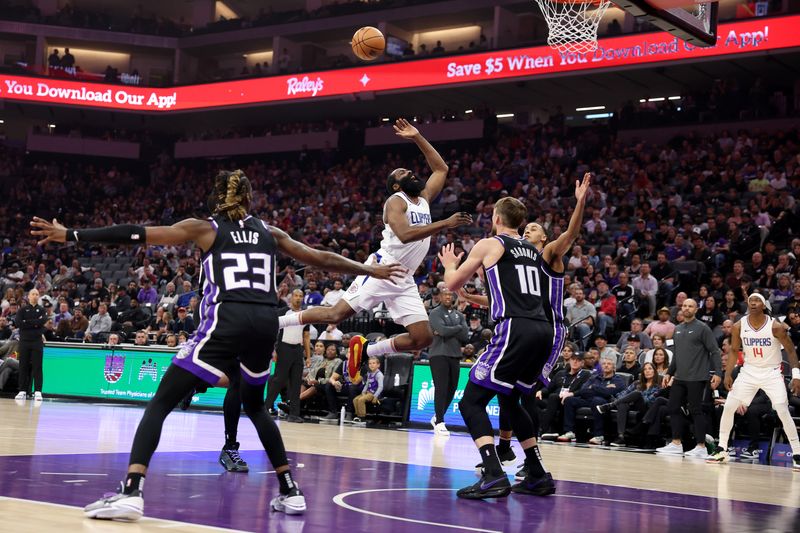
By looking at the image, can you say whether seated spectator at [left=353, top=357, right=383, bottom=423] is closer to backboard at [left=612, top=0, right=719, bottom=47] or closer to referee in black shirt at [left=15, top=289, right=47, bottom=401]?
referee in black shirt at [left=15, top=289, right=47, bottom=401]

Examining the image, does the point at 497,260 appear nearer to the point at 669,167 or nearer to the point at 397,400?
the point at 397,400

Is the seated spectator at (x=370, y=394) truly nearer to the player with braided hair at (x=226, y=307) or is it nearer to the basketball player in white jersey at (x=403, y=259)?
the basketball player in white jersey at (x=403, y=259)

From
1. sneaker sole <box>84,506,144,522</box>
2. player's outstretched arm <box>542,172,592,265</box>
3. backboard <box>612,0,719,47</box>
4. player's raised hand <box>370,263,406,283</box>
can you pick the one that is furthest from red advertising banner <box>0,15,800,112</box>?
sneaker sole <box>84,506,144,522</box>

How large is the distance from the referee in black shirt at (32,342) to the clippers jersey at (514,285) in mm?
13177

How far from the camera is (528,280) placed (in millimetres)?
7113

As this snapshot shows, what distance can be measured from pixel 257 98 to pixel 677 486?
28.2 meters

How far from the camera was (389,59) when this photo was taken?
3105 centimetres

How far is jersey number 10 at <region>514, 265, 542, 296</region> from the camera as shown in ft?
23.2

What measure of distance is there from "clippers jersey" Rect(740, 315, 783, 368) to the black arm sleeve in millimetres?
8738

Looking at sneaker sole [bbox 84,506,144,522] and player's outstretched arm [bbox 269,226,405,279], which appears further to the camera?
player's outstretched arm [bbox 269,226,405,279]

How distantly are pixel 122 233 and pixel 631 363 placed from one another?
10573 mm

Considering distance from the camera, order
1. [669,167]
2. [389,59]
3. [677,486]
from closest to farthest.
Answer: [677,486]
[669,167]
[389,59]

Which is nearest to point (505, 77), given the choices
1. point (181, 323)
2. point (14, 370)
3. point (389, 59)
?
point (389, 59)

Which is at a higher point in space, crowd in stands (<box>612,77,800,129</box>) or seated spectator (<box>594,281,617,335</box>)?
crowd in stands (<box>612,77,800,129</box>)
